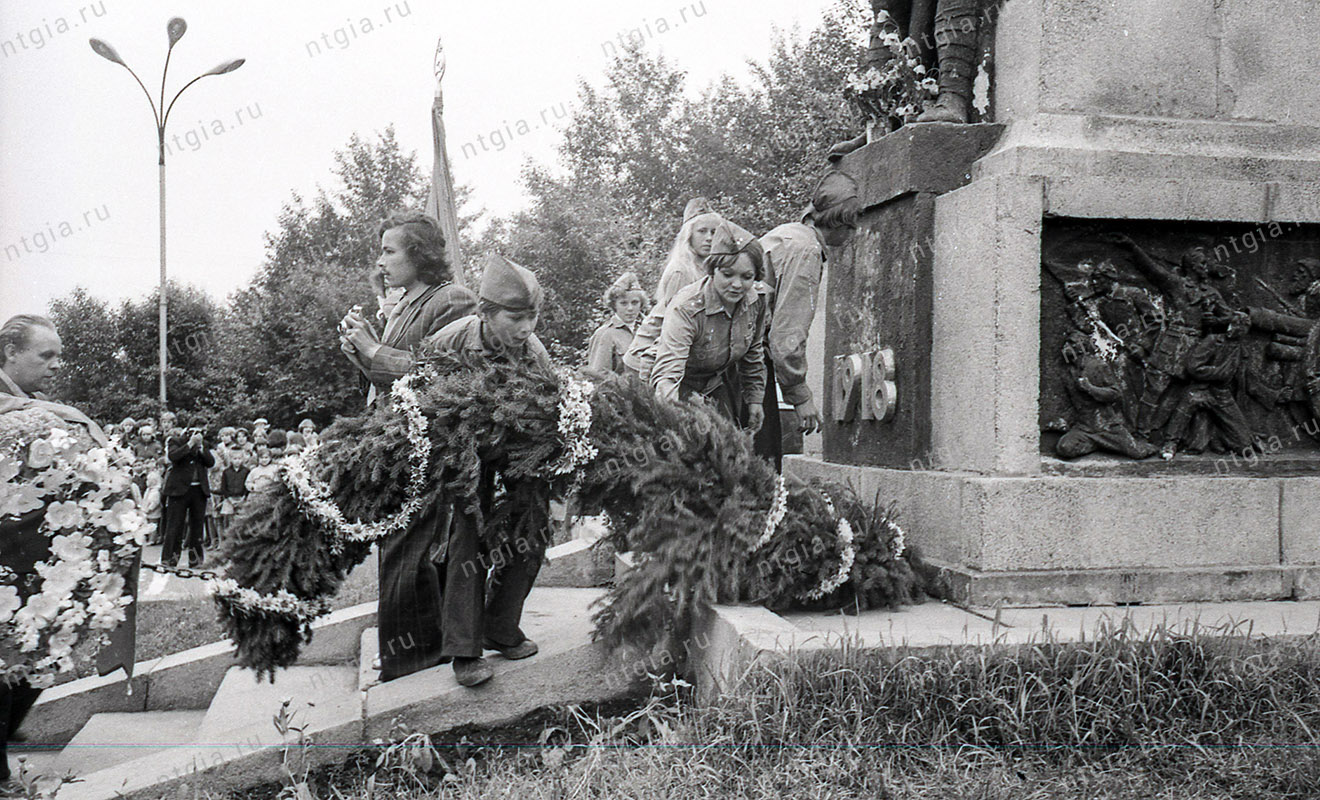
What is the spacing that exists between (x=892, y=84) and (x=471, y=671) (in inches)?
145

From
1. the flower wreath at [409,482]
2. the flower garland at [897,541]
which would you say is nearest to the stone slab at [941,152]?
the flower garland at [897,541]

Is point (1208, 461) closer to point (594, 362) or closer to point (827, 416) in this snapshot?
point (827, 416)

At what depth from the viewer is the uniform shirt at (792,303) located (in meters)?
5.99

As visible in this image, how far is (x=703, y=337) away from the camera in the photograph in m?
5.43

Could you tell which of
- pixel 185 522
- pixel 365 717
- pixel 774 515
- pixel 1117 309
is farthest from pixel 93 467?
pixel 185 522

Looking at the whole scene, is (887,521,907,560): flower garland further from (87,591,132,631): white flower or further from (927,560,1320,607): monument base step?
(87,591,132,631): white flower

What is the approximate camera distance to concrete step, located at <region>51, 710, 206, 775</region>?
4.87m

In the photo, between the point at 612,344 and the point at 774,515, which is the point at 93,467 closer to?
the point at 774,515

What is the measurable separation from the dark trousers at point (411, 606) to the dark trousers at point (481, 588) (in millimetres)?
183

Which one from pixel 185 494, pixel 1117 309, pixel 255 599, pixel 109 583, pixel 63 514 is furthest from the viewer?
pixel 185 494

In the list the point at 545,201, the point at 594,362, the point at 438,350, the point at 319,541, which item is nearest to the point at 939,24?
the point at 438,350

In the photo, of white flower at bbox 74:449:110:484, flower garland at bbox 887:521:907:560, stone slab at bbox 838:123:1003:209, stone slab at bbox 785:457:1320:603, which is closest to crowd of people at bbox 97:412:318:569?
stone slab at bbox 838:123:1003:209

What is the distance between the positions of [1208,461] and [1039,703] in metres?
2.22

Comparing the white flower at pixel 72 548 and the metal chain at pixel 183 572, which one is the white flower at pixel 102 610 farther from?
the metal chain at pixel 183 572
